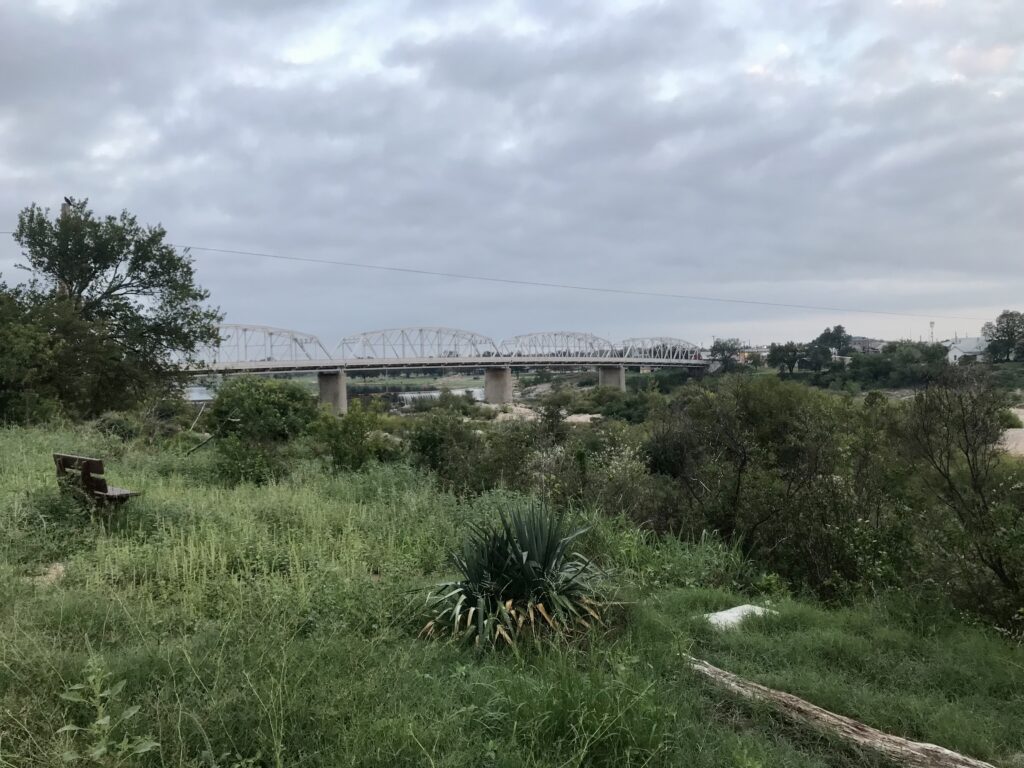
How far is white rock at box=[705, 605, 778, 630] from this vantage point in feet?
14.1

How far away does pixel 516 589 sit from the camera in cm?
417

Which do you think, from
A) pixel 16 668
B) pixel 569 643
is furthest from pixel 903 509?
pixel 16 668

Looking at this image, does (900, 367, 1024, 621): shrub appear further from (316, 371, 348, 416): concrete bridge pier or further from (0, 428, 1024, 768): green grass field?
(316, 371, 348, 416): concrete bridge pier

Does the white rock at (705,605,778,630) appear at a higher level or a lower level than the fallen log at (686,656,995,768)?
lower

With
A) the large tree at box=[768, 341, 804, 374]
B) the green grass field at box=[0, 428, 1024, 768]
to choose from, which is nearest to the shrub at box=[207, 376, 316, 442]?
the green grass field at box=[0, 428, 1024, 768]

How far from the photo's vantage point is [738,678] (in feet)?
11.1

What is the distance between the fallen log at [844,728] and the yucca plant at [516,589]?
2.75 ft

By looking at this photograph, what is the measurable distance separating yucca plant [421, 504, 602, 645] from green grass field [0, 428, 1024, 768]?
15 cm

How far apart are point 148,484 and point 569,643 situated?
257 inches

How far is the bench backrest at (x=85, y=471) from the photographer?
560 centimetres

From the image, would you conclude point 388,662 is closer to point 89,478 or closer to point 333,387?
point 89,478

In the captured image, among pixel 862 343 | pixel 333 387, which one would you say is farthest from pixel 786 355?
pixel 333 387

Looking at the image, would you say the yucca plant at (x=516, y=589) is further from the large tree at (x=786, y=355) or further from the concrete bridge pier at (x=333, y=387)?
the concrete bridge pier at (x=333, y=387)

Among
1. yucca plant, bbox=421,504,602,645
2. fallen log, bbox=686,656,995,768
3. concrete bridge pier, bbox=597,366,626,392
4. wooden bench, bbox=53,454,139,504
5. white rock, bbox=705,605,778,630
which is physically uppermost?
concrete bridge pier, bbox=597,366,626,392
